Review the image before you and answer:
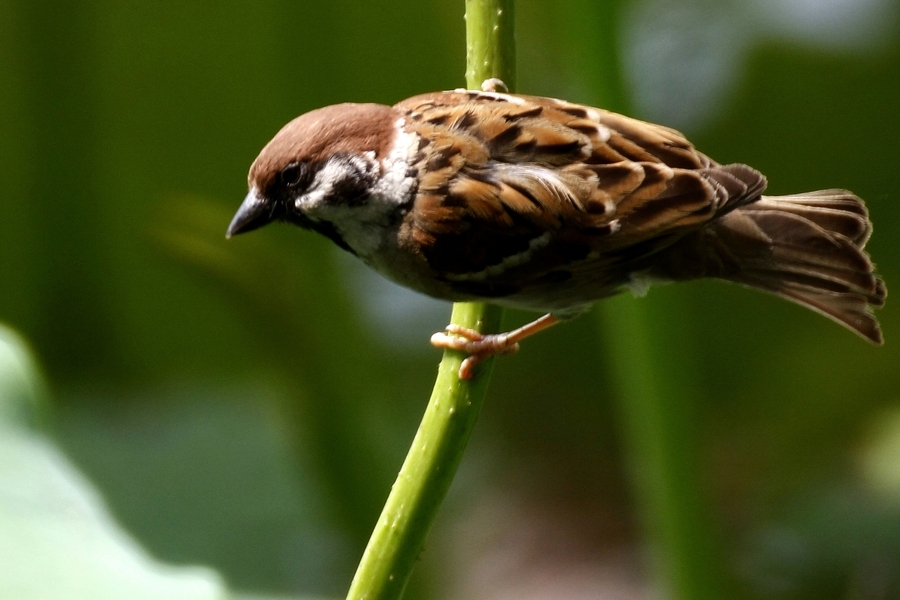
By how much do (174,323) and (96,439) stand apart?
99cm

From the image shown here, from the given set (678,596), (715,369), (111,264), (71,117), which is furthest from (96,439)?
(715,369)

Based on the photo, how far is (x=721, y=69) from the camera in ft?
10.1

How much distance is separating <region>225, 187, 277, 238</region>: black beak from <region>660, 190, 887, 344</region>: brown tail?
26.5 inches

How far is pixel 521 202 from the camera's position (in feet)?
4.74

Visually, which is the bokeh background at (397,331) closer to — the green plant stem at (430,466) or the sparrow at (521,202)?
the sparrow at (521,202)

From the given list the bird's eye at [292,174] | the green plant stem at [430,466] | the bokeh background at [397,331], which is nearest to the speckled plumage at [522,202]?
the bird's eye at [292,174]

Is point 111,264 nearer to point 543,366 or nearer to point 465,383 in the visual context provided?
point 543,366

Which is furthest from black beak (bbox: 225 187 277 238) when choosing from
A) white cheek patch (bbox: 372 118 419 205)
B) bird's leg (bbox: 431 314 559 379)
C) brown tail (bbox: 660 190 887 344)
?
brown tail (bbox: 660 190 887 344)

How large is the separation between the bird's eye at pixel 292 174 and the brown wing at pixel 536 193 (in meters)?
0.20

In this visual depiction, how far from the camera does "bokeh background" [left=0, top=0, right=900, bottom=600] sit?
2.45 metres

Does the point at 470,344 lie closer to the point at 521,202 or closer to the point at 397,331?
the point at 521,202

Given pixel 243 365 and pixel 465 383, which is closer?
pixel 465 383

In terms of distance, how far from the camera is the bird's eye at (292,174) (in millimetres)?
1377

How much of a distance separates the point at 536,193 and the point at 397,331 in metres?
2.01
